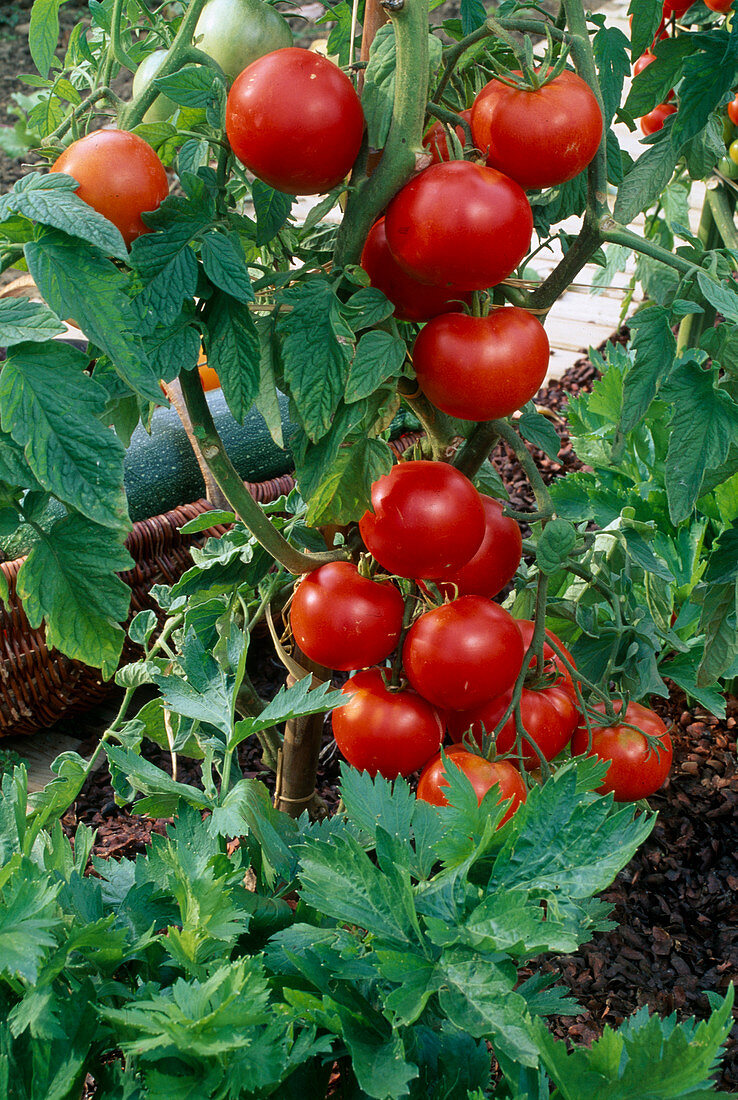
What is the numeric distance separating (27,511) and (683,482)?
1.52ft

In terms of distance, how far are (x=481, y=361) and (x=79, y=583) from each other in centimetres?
29

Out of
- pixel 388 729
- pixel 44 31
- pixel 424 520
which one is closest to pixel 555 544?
pixel 424 520

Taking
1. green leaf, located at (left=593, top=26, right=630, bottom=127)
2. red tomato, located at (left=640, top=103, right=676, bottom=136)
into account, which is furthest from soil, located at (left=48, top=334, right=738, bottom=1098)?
red tomato, located at (left=640, top=103, right=676, bottom=136)

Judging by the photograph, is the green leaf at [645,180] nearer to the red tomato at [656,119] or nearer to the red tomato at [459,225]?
the red tomato at [459,225]

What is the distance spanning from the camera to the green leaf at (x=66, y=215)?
1.55 feet

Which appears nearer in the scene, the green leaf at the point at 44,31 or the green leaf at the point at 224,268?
the green leaf at the point at 224,268

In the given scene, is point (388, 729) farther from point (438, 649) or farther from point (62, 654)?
point (62, 654)

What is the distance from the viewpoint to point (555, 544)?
71 centimetres

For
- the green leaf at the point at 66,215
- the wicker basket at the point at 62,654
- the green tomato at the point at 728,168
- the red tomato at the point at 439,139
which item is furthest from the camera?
the green tomato at the point at 728,168

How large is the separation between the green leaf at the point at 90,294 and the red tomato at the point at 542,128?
26 cm

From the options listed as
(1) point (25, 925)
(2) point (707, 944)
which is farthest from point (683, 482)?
(2) point (707, 944)

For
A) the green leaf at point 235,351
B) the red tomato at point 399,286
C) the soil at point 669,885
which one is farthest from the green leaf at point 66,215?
the soil at point 669,885

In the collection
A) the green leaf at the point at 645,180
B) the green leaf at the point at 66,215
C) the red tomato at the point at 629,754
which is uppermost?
the green leaf at the point at 66,215

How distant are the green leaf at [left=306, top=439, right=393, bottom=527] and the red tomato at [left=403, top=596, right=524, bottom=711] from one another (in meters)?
0.12
